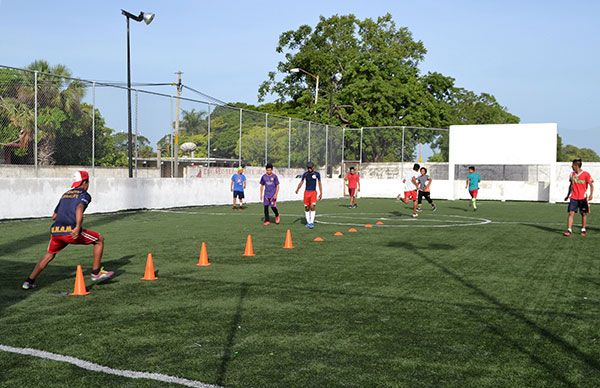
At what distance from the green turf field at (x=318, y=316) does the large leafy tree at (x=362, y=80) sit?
33.3 metres

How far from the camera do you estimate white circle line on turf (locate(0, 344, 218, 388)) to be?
491 cm

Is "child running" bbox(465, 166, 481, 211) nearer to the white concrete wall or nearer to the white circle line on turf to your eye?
the white concrete wall

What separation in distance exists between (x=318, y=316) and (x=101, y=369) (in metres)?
2.61

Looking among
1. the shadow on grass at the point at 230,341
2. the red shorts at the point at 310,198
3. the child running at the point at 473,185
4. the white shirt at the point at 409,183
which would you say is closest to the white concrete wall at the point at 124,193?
the red shorts at the point at 310,198

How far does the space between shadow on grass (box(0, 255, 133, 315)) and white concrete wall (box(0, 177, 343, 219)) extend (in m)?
8.93

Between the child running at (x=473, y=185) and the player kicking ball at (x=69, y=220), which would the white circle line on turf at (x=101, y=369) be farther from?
the child running at (x=473, y=185)

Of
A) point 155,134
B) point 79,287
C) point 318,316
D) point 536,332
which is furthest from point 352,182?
point 536,332

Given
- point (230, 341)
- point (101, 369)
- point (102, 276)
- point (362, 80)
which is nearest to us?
point (101, 369)

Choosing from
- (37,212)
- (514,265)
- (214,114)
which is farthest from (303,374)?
(214,114)

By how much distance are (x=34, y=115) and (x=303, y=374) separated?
Answer: 1730 cm

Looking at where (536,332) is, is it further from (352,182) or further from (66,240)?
(352,182)

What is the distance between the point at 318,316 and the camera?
7.15m

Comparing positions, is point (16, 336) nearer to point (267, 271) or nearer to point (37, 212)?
point (267, 271)

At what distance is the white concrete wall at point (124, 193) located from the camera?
1981 centimetres
